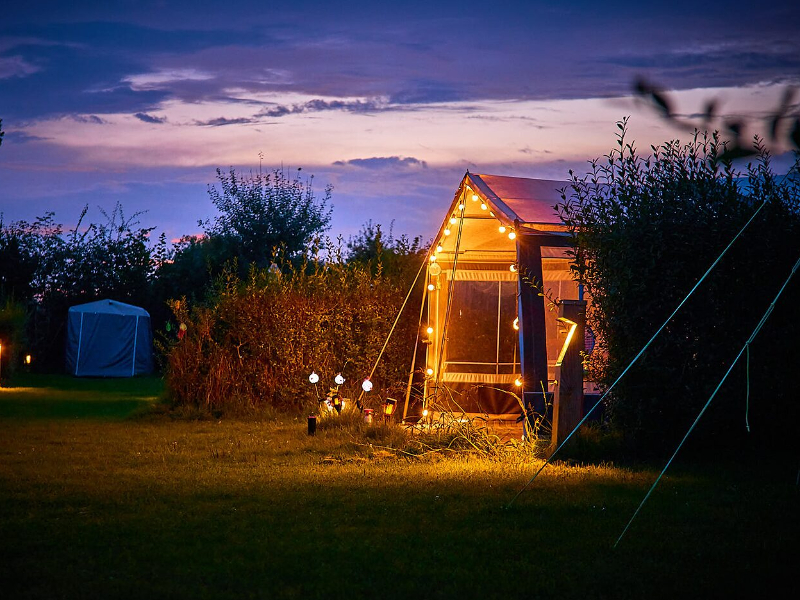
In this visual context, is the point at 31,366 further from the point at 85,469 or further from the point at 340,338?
the point at 85,469

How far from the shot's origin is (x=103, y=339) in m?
23.9

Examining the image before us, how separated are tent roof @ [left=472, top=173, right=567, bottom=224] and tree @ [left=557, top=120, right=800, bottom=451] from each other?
2030 millimetres

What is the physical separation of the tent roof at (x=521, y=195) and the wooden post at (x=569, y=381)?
2.15m

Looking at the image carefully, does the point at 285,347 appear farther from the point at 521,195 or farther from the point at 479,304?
the point at 521,195

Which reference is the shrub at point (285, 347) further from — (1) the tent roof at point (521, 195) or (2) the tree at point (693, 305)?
(2) the tree at point (693, 305)

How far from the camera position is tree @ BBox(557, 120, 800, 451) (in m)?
7.49

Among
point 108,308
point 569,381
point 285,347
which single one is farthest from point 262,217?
point 569,381

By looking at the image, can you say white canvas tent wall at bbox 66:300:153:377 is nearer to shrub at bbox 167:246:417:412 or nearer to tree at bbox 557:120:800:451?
shrub at bbox 167:246:417:412

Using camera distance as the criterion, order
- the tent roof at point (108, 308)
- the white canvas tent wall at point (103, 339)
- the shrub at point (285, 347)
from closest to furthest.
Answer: the shrub at point (285, 347)
the white canvas tent wall at point (103, 339)
the tent roof at point (108, 308)

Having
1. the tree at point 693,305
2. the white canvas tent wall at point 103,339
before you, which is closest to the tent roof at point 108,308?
the white canvas tent wall at point 103,339

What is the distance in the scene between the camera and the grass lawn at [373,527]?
397 centimetres

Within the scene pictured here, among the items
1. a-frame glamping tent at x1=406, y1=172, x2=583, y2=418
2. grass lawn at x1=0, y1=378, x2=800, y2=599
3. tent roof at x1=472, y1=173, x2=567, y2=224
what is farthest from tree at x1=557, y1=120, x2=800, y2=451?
a-frame glamping tent at x1=406, y1=172, x2=583, y2=418

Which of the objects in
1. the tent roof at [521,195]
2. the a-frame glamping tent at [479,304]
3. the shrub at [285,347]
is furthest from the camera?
the shrub at [285,347]

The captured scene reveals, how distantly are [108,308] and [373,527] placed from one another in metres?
20.9
